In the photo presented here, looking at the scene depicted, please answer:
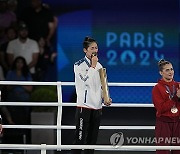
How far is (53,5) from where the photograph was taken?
37.8ft

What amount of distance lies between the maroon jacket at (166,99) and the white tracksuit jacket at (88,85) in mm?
605

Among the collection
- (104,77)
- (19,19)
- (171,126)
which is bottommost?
(171,126)

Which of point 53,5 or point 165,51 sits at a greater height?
point 53,5

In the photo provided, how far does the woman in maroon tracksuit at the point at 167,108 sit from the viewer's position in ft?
22.7

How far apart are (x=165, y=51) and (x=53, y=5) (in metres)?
2.01

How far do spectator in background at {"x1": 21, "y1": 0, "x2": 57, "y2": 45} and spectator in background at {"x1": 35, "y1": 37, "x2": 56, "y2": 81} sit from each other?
0.31ft

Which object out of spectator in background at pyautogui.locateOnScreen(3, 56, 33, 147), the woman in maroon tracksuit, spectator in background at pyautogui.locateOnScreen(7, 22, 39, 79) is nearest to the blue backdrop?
spectator in background at pyautogui.locateOnScreen(7, 22, 39, 79)

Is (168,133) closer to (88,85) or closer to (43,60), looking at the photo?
(88,85)

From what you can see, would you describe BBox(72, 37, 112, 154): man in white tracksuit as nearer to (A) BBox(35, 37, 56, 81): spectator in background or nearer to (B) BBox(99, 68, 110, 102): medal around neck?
(B) BBox(99, 68, 110, 102): medal around neck

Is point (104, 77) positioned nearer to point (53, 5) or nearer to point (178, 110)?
point (178, 110)

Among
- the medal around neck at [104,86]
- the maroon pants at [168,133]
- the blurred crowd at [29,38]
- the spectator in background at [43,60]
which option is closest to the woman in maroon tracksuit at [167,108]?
the maroon pants at [168,133]

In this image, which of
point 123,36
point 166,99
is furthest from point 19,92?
point 166,99

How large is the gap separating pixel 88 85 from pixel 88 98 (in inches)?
5.3

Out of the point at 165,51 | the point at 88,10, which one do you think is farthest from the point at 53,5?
the point at 165,51
